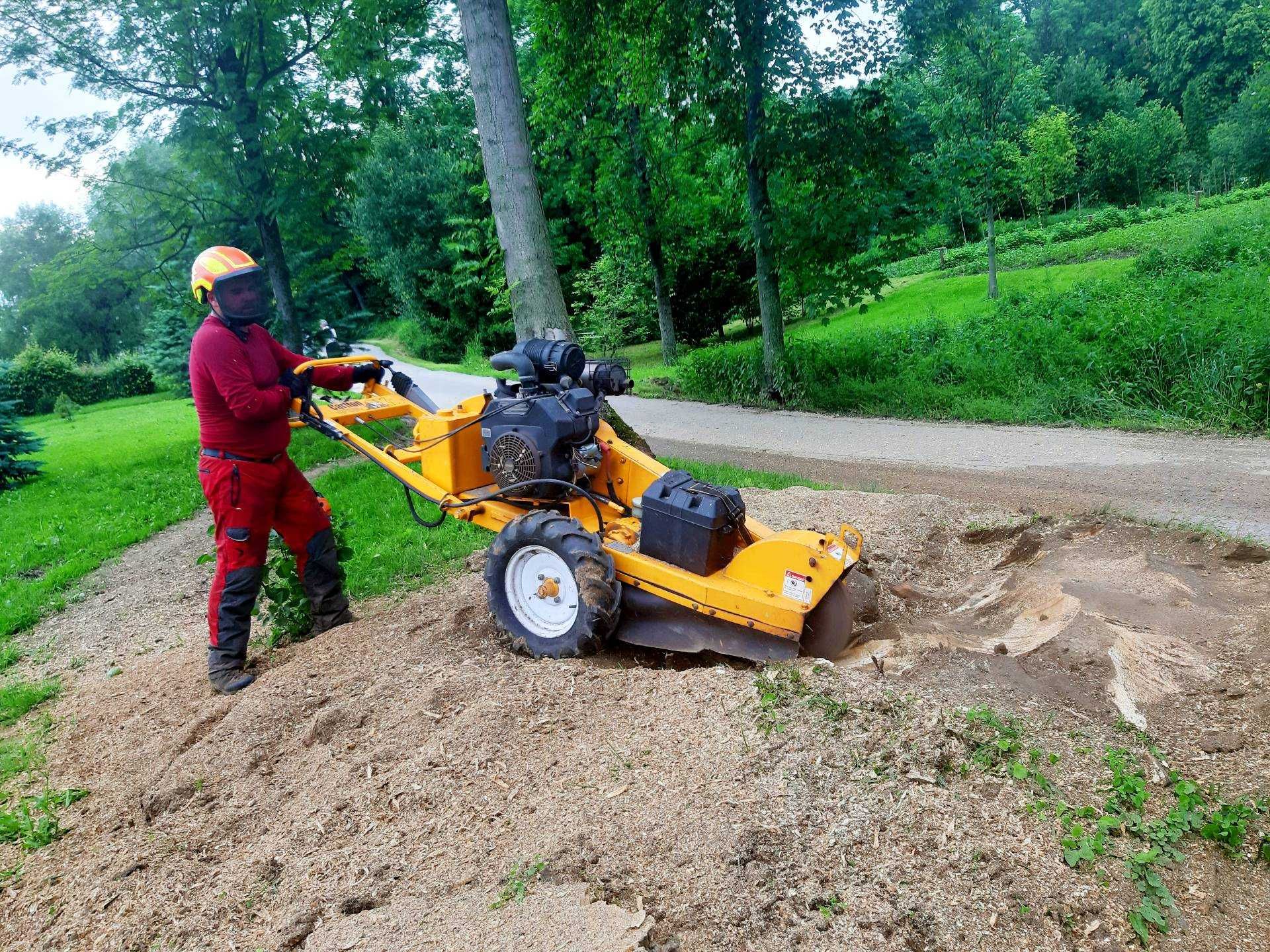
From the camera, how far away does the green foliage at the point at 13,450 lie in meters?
14.4

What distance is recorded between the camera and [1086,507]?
655cm

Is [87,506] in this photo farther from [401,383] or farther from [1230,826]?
[1230,826]

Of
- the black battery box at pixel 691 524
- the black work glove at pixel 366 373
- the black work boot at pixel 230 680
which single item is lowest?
the black work boot at pixel 230 680

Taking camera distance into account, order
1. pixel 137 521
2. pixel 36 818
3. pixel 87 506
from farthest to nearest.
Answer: pixel 87 506 < pixel 137 521 < pixel 36 818

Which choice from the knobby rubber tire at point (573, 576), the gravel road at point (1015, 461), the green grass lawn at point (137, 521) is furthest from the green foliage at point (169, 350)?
the knobby rubber tire at point (573, 576)

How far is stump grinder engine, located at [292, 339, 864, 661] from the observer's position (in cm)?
Answer: 397

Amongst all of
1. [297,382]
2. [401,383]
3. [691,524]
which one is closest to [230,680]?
[297,382]

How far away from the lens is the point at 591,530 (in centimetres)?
473

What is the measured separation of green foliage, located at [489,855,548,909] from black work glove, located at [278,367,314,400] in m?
3.24

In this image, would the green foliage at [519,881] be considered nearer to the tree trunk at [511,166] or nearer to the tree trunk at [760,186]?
the tree trunk at [511,166]

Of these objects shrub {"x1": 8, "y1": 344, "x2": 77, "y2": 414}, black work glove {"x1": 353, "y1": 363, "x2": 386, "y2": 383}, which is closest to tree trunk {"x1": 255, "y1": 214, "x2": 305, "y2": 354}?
black work glove {"x1": 353, "y1": 363, "x2": 386, "y2": 383}

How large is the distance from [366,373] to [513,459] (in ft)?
4.36

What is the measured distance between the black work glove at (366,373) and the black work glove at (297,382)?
33 cm

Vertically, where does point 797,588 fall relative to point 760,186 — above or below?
below
